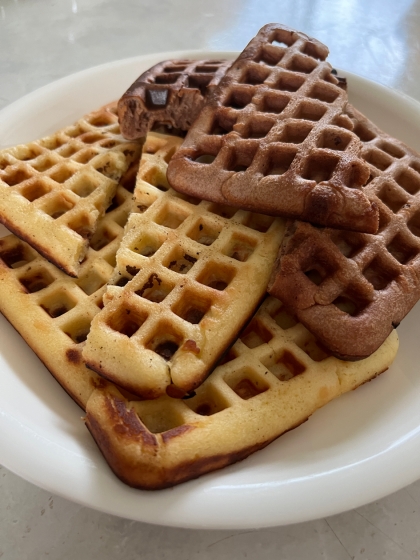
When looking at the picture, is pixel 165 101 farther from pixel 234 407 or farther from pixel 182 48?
pixel 182 48

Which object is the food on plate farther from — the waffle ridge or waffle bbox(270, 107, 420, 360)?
waffle bbox(270, 107, 420, 360)

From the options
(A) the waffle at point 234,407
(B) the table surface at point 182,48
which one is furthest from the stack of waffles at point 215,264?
(B) the table surface at point 182,48

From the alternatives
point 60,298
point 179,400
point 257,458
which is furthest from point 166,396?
point 60,298

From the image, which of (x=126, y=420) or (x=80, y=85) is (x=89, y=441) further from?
(x=80, y=85)

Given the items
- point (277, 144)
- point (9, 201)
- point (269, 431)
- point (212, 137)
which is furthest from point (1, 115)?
point (269, 431)

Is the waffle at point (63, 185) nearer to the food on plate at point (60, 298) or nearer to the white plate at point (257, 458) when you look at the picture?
the food on plate at point (60, 298)

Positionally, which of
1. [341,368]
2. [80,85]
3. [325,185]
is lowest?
[341,368]
